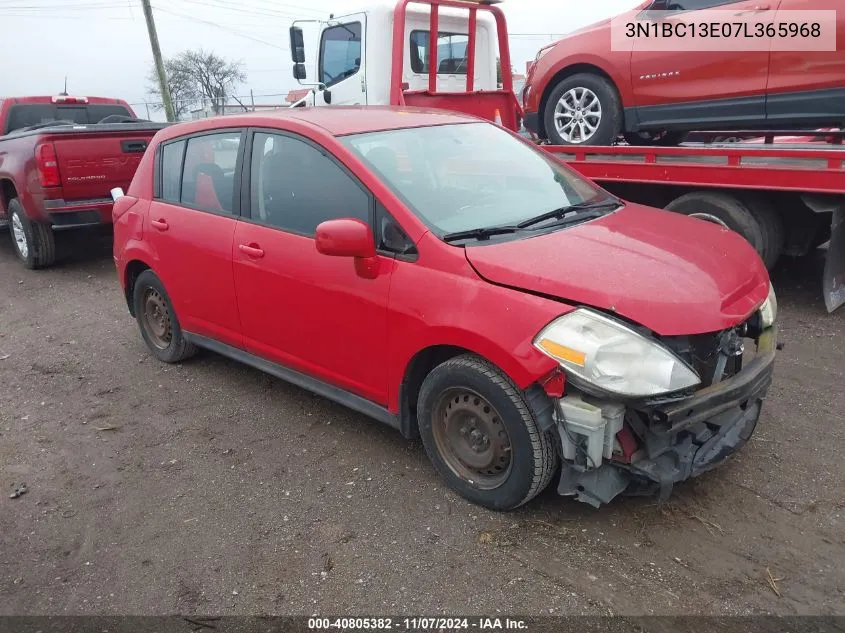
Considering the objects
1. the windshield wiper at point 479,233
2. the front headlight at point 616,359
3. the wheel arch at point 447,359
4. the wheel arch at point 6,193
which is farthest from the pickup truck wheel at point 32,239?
the front headlight at point 616,359

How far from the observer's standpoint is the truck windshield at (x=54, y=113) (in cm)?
977

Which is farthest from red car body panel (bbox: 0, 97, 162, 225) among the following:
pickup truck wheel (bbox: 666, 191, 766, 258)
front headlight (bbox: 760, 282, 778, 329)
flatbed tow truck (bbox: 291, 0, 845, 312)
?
front headlight (bbox: 760, 282, 778, 329)

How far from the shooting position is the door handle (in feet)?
12.4

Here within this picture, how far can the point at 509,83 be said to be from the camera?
329 inches

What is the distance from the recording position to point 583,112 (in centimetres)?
710

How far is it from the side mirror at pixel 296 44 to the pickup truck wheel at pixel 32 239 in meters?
3.57

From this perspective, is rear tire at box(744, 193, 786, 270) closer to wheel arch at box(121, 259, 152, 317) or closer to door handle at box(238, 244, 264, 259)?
door handle at box(238, 244, 264, 259)

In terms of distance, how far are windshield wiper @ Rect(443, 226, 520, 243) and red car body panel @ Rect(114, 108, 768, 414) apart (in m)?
0.08

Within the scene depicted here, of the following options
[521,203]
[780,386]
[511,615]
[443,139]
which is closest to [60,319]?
[443,139]

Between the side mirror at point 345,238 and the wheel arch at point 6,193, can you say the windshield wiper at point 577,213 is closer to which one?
the side mirror at point 345,238

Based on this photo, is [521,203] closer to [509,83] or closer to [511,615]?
[511,615]

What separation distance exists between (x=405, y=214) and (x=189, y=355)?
99.6 inches

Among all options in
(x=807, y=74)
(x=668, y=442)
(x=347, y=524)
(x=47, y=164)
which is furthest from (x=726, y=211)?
(x=47, y=164)

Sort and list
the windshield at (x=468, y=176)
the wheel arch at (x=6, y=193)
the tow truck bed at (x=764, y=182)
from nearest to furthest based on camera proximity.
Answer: the windshield at (x=468, y=176)
the tow truck bed at (x=764, y=182)
the wheel arch at (x=6, y=193)
